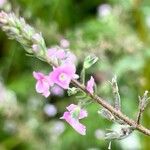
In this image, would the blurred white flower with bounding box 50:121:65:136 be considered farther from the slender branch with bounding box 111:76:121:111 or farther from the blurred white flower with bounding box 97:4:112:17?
the slender branch with bounding box 111:76:121:111

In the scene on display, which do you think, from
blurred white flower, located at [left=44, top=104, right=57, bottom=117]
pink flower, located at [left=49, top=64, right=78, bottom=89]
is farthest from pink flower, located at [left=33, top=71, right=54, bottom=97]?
blurred white flower, located at [left=44, top=104, right=57, bottom=117]

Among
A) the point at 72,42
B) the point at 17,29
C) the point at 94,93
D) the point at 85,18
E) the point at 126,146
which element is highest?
the point at 85,18

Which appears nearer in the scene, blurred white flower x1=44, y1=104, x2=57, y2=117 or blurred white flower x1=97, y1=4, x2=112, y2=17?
blurred white flower x1=44, y1=104, x2=57, y2=117

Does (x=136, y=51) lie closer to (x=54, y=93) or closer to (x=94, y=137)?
(x=94, y=137)

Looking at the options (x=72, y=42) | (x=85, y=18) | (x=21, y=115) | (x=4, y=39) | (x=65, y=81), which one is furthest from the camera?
(x=4, y=39)

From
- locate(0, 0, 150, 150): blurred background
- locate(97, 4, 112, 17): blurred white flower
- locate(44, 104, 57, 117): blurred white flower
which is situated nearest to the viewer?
locate(0, 0, 150, 150): blurred background

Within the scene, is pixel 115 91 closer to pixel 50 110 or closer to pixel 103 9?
pixel 50 110

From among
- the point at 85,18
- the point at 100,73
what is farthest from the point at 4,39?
the point at 100,73
